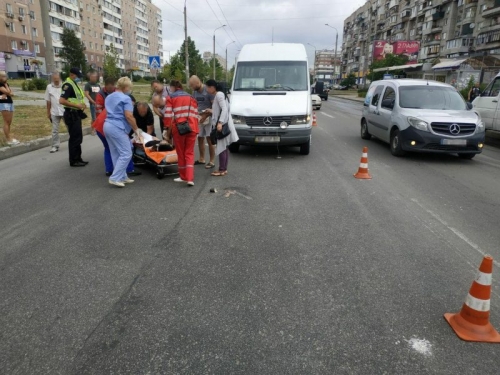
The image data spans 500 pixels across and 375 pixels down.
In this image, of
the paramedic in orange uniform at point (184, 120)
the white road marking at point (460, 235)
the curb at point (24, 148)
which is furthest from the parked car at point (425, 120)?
the curb at point (24, 148)

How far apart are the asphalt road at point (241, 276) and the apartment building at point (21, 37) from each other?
71002mm

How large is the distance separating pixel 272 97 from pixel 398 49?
6605cm

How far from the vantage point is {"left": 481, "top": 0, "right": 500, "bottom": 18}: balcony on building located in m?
48.9

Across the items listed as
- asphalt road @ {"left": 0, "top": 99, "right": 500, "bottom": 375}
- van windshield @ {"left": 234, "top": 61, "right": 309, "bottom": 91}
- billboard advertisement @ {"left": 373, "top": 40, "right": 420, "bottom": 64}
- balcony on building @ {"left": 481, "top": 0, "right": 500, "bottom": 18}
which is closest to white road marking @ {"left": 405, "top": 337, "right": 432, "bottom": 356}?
asphalt road @ {"left": 0, "top": 99, "right": 500, "bottom": 375}

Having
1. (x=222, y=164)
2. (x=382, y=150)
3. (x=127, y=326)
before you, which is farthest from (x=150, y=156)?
(x=382, y=150)

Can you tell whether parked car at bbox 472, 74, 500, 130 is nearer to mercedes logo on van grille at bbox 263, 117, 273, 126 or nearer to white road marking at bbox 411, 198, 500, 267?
mercedes logo on van grille at bbox 263, 117, 273, 126

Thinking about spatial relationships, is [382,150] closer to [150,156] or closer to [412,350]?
[150,156]

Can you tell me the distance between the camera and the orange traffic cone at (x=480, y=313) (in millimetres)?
2791

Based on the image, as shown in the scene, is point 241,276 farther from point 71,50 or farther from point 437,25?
point 71,50

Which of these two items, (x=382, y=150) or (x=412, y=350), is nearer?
(x=412, y=350)

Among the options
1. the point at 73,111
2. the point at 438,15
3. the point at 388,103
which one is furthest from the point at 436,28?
the point at 73,111

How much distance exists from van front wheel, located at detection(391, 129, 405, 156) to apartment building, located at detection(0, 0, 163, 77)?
32.0 metres

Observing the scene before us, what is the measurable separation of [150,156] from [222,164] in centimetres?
136

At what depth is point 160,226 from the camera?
16.1ft
